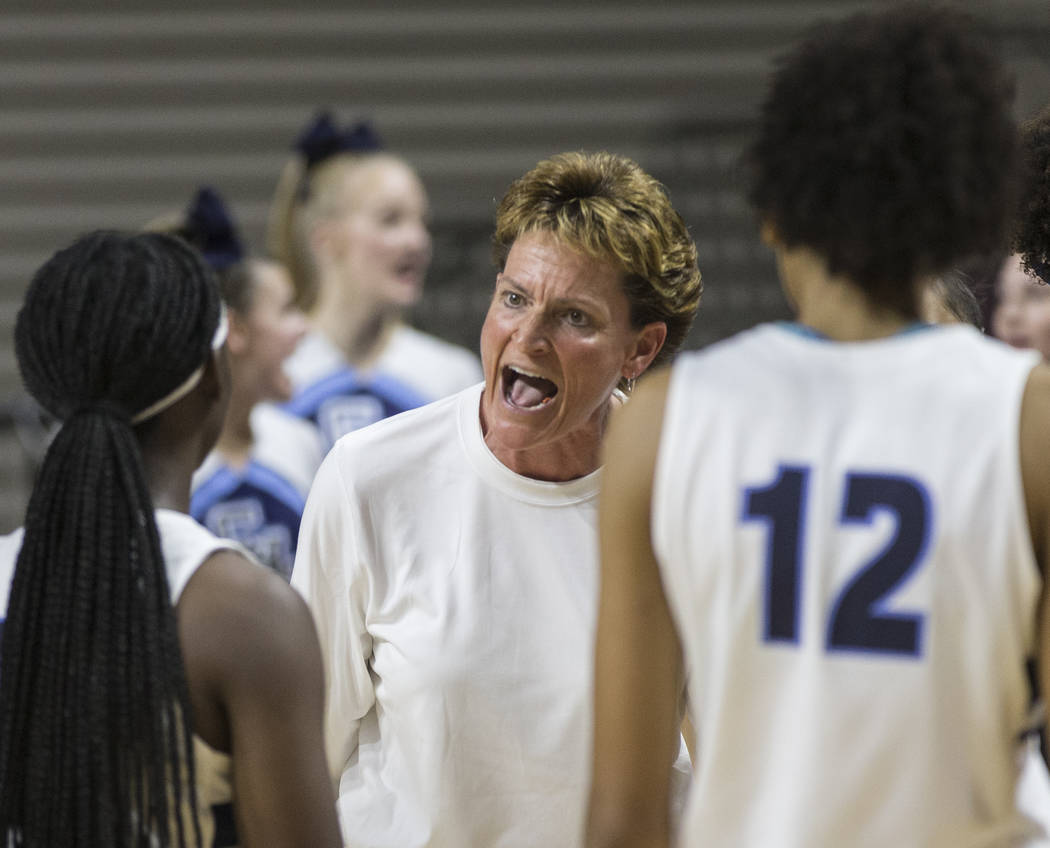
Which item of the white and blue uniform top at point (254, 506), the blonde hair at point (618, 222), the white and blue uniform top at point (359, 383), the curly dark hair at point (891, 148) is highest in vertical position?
the curly dark hair at point (891, 148)

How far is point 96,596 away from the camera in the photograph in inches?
69.4

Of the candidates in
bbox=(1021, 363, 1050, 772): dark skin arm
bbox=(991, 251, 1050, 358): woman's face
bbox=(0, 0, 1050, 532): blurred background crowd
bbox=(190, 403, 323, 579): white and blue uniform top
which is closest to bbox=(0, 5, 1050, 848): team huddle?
bbox=(1021, 363, 1050, 772): dark skin arm

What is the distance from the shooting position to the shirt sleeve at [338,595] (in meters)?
2.43

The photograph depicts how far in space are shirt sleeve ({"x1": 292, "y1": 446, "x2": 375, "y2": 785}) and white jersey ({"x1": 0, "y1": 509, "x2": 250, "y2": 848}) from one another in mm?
615

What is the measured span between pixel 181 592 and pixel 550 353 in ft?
2.90

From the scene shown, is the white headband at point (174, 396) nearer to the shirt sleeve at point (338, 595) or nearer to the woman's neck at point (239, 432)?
the shirt sleeve at point (338, 595)

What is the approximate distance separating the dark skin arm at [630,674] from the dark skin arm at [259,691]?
329 millimetres

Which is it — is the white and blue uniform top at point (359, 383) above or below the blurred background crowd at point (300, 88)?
below

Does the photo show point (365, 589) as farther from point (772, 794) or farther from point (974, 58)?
point (974, 58)

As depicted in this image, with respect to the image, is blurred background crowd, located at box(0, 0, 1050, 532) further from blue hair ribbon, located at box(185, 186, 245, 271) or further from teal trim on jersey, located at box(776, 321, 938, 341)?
teal trim on jersey, located at box(776, 321, 938, 341)

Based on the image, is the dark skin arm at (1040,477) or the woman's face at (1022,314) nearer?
the dark skin arm at (1040,477)

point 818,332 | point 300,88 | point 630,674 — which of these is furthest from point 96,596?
point 300,88

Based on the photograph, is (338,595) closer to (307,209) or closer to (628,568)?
(628,568)

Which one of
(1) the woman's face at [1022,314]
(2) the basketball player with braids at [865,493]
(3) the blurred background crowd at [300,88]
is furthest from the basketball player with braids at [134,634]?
(3) the blurred background crowd at [300,88]
